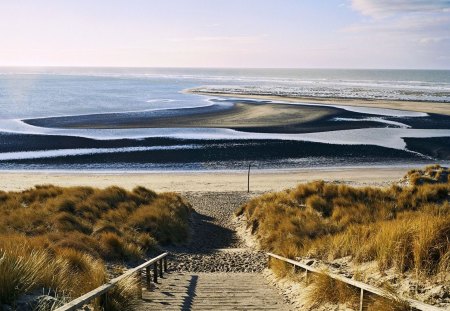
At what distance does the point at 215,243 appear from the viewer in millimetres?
16594

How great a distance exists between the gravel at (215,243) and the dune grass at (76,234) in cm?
76

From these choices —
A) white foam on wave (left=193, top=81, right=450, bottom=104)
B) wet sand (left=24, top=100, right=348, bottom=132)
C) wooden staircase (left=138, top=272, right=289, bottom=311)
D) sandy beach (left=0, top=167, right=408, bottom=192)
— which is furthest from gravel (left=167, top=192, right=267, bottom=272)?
white foam on wave (left=193, top=81, right=450, bottom=104)

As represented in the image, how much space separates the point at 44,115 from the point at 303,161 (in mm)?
37649

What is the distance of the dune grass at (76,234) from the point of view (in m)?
5.25

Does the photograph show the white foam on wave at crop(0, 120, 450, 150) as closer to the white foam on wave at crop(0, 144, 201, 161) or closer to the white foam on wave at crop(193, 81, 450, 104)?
the white foam on wave at crop(0, 144, 201, 161)

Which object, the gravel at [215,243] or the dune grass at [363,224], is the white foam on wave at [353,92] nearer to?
the dune grass at [363,224]

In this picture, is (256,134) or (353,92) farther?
(353,92)

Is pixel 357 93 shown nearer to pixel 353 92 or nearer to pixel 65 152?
pixel 353 92

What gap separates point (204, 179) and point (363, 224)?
57.9 feet

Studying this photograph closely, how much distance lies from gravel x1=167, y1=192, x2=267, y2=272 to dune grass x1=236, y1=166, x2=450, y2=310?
0.91 metres

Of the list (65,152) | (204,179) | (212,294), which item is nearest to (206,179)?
(204,179)

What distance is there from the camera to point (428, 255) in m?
5.91

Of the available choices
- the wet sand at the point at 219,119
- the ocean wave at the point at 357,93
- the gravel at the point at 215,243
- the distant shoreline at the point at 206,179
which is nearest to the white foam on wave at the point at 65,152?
the distant shoreline at the point at 206,179

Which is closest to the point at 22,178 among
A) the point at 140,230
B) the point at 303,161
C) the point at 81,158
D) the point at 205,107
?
the point at 81,158
